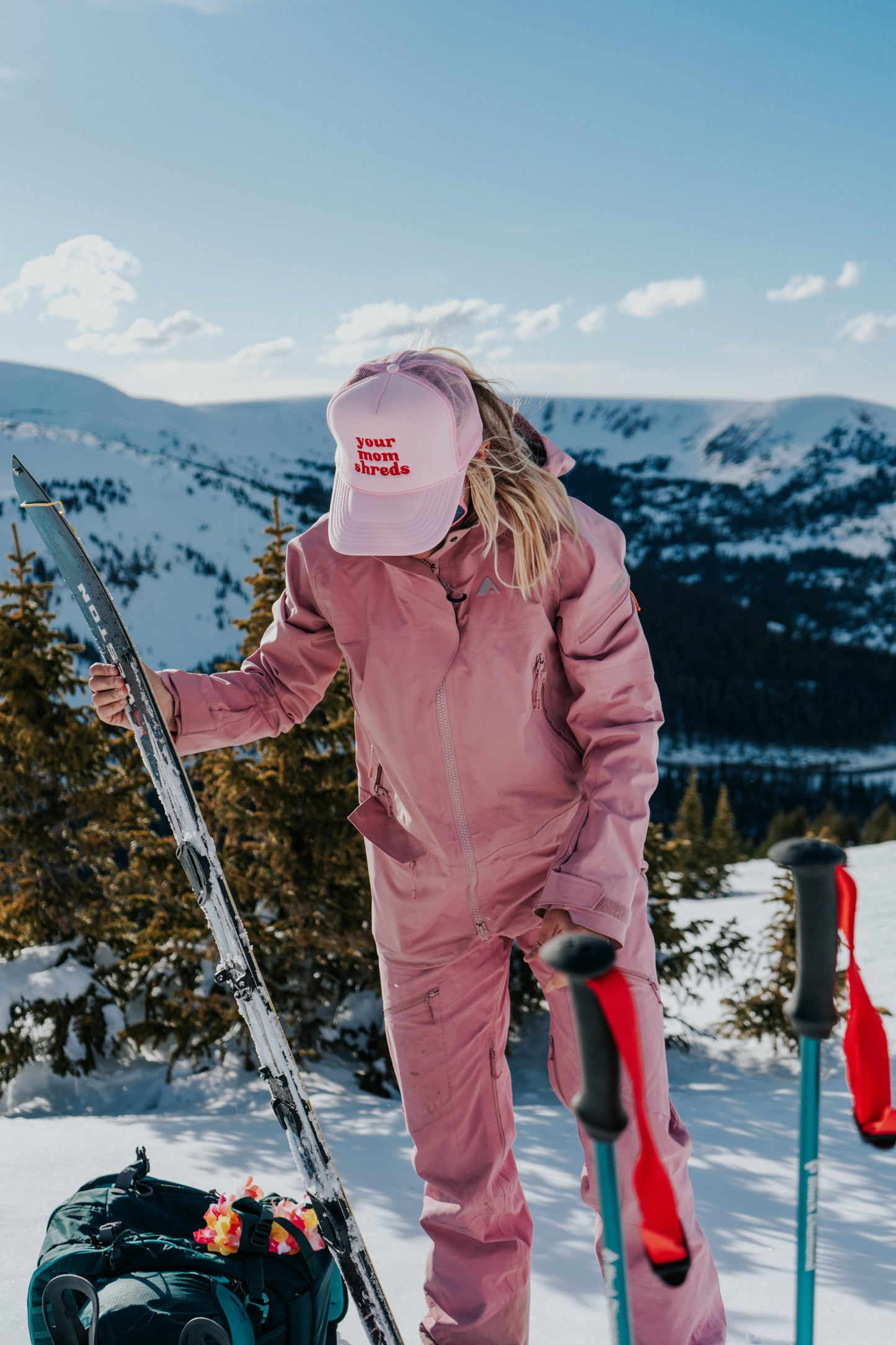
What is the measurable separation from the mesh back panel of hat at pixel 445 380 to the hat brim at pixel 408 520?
8 cm

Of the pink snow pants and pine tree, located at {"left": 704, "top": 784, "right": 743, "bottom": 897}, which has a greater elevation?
the pink snow pants


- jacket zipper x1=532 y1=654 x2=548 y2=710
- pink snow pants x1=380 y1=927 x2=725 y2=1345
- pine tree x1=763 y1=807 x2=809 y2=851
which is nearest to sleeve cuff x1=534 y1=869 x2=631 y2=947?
pink snow pants x1=380 y1=927 x2=725 y2=1345

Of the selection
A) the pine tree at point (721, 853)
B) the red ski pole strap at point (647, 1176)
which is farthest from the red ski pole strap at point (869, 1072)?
the pine tree at point (721, 853)

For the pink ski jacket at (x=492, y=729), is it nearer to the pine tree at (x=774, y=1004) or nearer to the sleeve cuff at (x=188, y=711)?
the sleeve cuff at (x=188, y=711)

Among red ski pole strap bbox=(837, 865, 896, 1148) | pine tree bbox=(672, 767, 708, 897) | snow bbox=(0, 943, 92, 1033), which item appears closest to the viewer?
red ski pole strap bbox=(837, 865, 896, 1148)

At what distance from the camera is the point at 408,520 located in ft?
5.52

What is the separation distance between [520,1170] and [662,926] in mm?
3478

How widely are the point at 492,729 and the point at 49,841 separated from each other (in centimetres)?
564

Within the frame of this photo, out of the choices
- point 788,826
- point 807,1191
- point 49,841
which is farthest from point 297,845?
point 788,826

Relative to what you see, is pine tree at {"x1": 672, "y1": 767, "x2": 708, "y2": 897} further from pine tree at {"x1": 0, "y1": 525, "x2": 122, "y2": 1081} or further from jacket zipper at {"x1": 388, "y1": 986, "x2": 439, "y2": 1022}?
jacket zipper at {"x1": 388, "y1": 986, "x2": 439, "y2": 1022}

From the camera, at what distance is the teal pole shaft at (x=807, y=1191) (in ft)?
3.41

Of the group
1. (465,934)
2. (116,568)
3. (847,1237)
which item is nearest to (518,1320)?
(465,934)

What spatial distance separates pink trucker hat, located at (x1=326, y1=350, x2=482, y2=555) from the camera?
64.6 inches

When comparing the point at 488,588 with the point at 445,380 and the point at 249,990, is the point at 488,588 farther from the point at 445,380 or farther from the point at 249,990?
the point at 249,990
